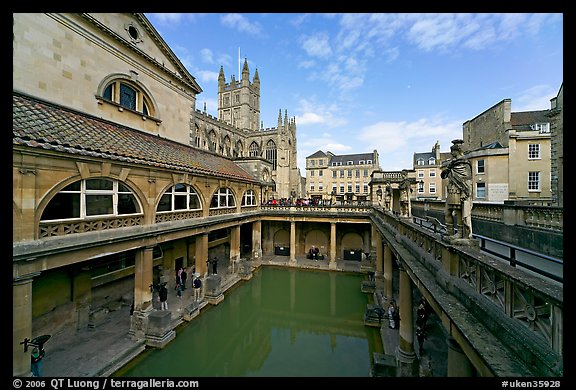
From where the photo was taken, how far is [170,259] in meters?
17.1

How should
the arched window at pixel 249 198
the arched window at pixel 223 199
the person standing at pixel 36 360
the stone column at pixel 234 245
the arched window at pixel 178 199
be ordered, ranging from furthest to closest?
1. the arched window at pixel 249 198
2. the stone column at pixel 234 245
3. the arched window at pixel 223 199
4. the arched window at pixel 178 199
5. the person standing at pixel 36 360

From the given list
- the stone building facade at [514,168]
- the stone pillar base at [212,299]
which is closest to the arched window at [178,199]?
the stone pillar base at [212,299]

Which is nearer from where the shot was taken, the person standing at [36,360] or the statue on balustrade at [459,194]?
the statue on balustrade at [459,194]

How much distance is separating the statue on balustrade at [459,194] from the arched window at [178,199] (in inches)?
504

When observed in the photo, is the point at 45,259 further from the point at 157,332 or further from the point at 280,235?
the point at 280,235

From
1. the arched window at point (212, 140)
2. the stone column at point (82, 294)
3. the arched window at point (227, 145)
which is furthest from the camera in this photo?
the arched window at point (227, 145)

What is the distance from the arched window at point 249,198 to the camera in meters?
22.1

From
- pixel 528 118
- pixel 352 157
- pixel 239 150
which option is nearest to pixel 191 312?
pixel 528 118

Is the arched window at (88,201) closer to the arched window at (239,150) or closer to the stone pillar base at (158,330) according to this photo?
the stone pillar base at (158,330)

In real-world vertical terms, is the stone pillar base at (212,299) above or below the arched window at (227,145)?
below

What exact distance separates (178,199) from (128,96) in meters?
8.10

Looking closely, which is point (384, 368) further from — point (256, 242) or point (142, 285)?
point (256, 242)
